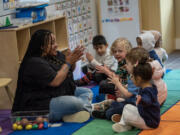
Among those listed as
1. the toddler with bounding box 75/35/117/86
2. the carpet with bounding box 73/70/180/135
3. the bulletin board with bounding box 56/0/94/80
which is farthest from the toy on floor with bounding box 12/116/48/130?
the bulletin board with bounding box 56/0/94/80

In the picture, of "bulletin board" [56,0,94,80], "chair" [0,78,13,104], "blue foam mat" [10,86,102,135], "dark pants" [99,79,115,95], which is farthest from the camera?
"bulletin board" [56,0,94,80]

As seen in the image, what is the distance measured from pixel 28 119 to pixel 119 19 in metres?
3.46

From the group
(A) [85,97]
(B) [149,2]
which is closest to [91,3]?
(B) [149,2]

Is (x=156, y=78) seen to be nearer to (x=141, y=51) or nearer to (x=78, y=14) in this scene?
(x=141, y=51)

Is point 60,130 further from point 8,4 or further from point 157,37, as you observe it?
point 157,37

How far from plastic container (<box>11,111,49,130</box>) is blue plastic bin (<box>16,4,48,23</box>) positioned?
129cm

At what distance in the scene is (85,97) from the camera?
3.81m

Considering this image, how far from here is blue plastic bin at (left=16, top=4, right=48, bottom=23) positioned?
168 inches

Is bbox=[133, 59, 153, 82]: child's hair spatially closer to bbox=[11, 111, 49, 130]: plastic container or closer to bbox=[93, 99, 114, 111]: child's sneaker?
bbox=[93, 99, 114, 111]: child's sneaker

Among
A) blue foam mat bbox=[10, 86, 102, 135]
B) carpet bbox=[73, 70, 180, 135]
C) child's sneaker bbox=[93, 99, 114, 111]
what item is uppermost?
child's sneaker bbox=[93, 99, 114, 111]

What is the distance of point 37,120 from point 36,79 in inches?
15.9

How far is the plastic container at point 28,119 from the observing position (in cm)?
343

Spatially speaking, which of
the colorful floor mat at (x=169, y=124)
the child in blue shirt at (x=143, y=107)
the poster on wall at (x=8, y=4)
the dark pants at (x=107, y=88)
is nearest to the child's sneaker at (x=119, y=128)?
the child in blue shirt at (x=143, y=107)

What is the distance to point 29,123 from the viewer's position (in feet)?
11.4
